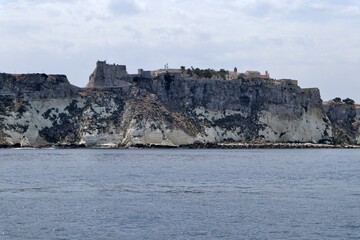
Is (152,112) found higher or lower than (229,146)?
higher

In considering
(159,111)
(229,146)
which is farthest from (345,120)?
(159,111)

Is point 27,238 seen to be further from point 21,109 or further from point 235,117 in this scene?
point 235,117

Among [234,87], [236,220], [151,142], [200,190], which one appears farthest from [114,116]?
[236,220]

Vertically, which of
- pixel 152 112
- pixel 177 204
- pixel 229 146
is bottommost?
pixel 177 204

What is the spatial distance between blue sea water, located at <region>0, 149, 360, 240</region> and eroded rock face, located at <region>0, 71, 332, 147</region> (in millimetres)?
68676

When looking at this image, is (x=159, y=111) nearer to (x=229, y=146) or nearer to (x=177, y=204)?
(x=229, y=146)

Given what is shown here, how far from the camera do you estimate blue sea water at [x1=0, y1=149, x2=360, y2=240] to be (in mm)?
41188

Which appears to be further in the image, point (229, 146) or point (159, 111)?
point (229, 146)

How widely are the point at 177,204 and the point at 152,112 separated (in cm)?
10304

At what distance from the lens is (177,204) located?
52.5 meters

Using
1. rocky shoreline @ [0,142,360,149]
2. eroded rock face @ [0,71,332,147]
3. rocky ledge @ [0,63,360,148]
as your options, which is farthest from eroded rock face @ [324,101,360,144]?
eroded rock face @ [0,71,332,147]

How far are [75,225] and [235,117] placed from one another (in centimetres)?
12682

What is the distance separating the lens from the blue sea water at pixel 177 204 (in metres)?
41.2

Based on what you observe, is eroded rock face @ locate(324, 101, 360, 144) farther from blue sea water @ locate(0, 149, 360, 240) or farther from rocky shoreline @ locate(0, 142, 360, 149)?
blue sea water @ locate(0, 149, 360, 240)
